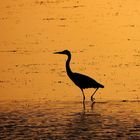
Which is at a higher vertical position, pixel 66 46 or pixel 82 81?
pixel 66 46

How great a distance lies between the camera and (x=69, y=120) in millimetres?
17953

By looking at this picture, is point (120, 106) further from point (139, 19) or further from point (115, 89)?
point (139, 19)

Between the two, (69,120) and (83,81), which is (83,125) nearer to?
(69,120)

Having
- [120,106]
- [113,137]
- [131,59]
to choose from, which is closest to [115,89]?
[120,106]

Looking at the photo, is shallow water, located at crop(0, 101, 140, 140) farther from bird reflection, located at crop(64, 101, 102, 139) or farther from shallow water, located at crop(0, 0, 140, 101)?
shallow water, located at crop(0, 0, 140, 101)

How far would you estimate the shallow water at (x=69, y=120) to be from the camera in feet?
52.0

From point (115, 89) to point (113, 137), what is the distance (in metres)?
7.15

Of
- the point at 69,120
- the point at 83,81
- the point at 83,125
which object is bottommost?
the point at 83,125

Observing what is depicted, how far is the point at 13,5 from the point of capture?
4019 centimetres

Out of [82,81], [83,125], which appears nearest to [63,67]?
[82,81]

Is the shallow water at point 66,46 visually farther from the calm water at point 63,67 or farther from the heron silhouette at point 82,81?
the heron silhouette at point 82,81

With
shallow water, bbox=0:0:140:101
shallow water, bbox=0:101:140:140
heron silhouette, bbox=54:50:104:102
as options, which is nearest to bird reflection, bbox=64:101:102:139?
shallow water, bbox=0:101:140:140

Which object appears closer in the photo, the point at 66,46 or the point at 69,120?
the point at 69,120

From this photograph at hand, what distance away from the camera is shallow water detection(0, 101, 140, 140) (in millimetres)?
15836
